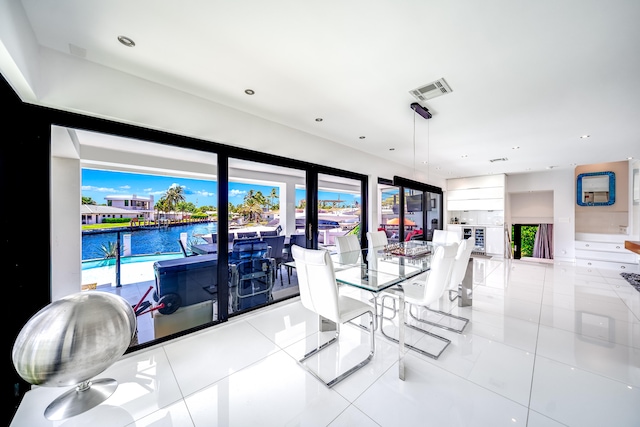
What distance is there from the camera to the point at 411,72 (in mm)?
2150

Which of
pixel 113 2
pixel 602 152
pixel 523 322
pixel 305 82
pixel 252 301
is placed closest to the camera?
pixel 113 2

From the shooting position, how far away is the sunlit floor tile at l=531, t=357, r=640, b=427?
156 cm

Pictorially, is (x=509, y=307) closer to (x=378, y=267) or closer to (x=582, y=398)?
(x=582, y=398)

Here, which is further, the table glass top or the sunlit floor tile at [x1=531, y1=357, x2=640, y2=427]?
the table glass top

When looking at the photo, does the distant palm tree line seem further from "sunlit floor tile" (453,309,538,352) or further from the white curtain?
the white curtain

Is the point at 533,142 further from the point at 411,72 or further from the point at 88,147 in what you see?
the point at 88,147

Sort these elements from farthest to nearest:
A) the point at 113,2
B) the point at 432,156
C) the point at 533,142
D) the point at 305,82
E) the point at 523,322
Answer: the point at 432,156 → the point at 533,142 → the point at 523,322 → the point at 305,82 → the point at 113,2

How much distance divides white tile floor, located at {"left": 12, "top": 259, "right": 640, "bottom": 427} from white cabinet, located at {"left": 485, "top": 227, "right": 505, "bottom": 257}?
14.4 ft

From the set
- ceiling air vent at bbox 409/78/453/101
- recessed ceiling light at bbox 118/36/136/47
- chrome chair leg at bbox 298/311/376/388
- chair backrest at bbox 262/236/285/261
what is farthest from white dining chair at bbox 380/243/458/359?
recessed ceiling light at bbox 118/36/136/47

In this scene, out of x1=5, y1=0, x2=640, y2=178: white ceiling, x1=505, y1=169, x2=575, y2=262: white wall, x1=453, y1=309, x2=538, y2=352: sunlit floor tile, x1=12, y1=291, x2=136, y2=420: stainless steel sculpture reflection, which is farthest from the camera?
x1=505, y1=169, x2=575, y2=262: white wall

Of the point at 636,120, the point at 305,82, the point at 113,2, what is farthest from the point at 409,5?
the point at 636,120

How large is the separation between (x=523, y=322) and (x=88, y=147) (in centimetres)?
533

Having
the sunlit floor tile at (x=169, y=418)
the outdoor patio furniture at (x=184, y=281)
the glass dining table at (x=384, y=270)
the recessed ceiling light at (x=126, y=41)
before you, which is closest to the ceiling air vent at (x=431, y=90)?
the glass dining table at (x=384, y=270)

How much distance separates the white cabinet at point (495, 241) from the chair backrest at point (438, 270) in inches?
253
